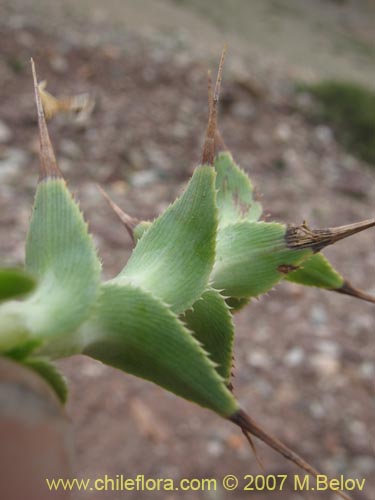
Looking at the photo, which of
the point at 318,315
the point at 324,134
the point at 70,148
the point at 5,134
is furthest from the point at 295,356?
the point at 324,134

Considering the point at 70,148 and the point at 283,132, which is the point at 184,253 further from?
the point at 283,132

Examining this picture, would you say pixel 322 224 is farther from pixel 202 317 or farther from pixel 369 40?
pixel 369 40

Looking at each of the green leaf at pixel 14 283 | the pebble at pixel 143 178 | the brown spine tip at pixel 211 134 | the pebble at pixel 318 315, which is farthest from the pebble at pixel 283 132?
the green leaf at pixel 14 283

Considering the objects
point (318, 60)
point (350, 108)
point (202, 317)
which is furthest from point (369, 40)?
point (202, 317)

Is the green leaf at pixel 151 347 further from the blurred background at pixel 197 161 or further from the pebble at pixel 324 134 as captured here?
the pebble at pixel 324 134

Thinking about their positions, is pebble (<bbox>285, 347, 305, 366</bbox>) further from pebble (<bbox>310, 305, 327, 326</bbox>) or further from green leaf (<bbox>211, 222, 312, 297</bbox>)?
green leaf (<bbox>211, 222, 312, 297</bbox>)

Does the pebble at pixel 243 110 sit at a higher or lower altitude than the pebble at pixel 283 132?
higher

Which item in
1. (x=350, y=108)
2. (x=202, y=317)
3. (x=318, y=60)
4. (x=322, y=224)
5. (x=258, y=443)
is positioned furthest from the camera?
(x=318, y=60)
